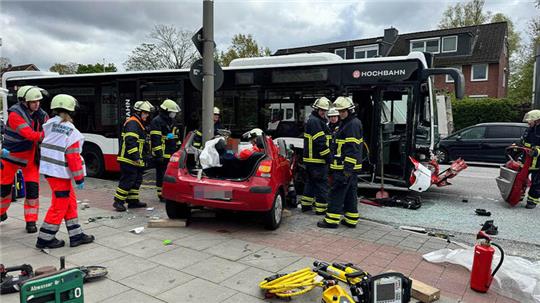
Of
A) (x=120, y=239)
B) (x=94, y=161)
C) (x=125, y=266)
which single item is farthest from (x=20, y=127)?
(x=94, y=161)

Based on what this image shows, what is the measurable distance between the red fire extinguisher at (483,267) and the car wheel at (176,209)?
13.1 feet

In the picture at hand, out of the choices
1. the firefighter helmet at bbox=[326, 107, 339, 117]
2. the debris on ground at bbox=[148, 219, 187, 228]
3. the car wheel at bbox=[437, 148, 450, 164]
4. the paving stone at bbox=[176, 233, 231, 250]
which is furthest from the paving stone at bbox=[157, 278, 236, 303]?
the car wheel at bbox=[437, 148, 450, 164]

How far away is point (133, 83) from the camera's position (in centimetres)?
1016

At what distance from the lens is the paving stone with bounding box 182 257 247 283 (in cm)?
406

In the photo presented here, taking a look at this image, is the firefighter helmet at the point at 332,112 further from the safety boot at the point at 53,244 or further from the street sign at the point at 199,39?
the safety boot at the point at 53,244

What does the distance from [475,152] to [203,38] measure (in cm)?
1208

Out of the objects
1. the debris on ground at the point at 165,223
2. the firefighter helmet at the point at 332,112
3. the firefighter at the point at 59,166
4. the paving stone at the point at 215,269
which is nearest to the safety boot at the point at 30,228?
the firefighter at the point at 59,166

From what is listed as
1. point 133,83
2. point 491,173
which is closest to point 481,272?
point 133,83

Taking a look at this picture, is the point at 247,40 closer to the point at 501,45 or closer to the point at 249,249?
the point at 501,45

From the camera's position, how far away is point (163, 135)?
7.70m

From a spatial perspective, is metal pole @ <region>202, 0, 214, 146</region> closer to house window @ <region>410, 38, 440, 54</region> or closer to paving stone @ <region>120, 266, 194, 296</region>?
paving stone @ <region>120, 266, 194, 296</region>

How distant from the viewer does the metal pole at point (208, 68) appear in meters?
6.51

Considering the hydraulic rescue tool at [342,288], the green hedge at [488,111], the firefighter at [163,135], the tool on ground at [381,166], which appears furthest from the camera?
the green hedge at [488,111]

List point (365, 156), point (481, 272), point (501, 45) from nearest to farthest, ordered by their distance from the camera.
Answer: point (481, 272) → point (365, 156) → point (501, 45)
